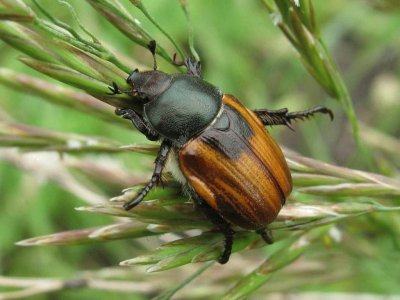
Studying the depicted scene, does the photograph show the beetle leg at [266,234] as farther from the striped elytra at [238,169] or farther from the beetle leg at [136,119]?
the beetle leg at [136,119]

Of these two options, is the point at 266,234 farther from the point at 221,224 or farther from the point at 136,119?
the point at 136,119

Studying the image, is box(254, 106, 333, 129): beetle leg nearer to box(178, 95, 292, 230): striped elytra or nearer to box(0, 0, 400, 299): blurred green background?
box(178, 95, 292, 230): striped elytra

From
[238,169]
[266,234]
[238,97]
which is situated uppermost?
[238,169]

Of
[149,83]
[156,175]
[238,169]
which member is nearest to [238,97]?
[149,83]

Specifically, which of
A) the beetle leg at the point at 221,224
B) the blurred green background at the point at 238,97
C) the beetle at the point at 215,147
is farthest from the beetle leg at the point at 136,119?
the blurred green background at the point at 238,97

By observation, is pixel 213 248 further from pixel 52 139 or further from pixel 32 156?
pixel 32 156

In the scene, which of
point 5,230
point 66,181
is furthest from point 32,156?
point 5,230
